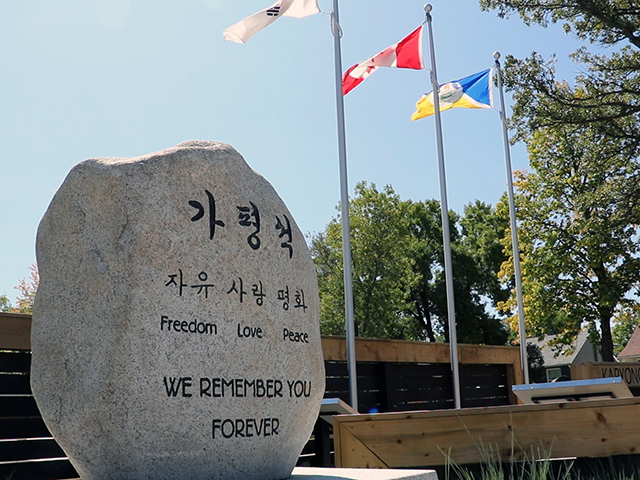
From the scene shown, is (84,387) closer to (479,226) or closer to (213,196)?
(213,196)

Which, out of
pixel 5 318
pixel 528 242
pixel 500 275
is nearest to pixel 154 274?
pixel 5 318

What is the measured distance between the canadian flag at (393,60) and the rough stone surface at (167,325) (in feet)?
29.3

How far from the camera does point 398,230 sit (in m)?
34.6

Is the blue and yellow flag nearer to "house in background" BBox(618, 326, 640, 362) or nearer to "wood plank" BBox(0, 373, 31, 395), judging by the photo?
"wood plank" BBox(0, 373, 31, 395)

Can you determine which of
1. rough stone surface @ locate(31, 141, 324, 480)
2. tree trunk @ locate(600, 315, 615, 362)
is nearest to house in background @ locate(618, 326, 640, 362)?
tree trunk @ locate(600, 315, 615, 362)

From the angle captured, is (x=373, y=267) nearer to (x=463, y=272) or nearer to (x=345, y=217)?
(x=463, y=272)

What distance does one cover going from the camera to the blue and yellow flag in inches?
605

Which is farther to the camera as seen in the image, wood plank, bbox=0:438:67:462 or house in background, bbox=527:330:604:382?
house in background, bbox=527:330:604:382

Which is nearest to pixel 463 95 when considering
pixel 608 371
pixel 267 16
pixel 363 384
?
pixel 267 16

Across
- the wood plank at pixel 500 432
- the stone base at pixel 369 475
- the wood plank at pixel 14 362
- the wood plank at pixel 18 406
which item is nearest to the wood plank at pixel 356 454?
the wood plank at pixel 500 432

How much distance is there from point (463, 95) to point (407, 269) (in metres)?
22.6

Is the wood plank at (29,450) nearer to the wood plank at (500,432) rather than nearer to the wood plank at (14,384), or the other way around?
the wood plank at (14,384)

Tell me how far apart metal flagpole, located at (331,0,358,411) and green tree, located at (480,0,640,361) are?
6.75m

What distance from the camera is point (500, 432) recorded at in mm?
5473
